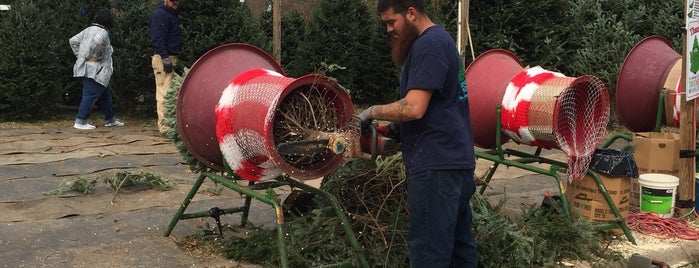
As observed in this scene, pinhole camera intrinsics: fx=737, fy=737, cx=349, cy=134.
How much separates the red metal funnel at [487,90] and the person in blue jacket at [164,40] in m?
5.02

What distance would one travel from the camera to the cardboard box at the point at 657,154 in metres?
6.08

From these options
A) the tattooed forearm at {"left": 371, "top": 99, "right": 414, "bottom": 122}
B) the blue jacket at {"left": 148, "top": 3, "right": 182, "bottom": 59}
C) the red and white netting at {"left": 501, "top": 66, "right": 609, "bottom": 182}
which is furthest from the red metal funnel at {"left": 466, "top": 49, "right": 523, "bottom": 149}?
the blue jacket at {"left": 148, "top": 3, "right": 182, "bottom": 59}

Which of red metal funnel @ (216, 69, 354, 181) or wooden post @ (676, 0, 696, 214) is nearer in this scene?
red metal funnel @ (216, 69, 354, 181)

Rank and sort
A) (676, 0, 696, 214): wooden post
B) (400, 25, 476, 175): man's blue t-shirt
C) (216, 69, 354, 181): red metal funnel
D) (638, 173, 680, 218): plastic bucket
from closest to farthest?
(400, 25, 476, 175): man's blue t-shirt < (216, 69, 354, 181): red metal funnel < (638, 173, 680, 218): plastic bucket < (676, 0, 696, 214): wooden post

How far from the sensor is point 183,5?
33.6 feet

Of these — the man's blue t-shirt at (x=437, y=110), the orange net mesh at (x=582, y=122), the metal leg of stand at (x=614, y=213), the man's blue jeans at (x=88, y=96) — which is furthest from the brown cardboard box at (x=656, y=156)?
the man's blue jeans at (x=88, y=96)

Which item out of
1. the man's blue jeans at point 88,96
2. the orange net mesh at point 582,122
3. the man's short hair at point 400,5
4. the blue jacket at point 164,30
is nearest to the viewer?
the man's short hair at point 400,5

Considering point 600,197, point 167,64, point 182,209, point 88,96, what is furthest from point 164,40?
point 600,197

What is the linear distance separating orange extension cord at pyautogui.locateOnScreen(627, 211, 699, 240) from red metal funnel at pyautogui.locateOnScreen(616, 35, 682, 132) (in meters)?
1.06

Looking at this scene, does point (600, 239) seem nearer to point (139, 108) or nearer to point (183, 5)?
point (183, 5)

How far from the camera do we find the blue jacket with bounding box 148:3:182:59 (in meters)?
9.44

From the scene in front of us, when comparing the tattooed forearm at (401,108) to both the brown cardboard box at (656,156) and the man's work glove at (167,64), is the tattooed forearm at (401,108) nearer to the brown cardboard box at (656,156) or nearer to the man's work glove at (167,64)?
the brown cardboard box at (656,156)

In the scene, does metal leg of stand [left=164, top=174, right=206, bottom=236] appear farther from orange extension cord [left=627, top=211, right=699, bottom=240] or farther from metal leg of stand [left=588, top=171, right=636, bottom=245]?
orange extension cord [left=627, top=211, right=699, bottom=240]

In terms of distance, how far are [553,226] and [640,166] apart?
5.11ft
